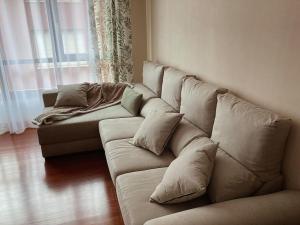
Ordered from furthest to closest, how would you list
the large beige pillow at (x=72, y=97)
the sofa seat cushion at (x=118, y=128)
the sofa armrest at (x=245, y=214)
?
the large beige pillow at (x=72, y=97), the sofa seat cushion at (x=118, y=128), the sofa armrest at (x=245, y=214)

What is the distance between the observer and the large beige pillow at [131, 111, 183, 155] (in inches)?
81.5

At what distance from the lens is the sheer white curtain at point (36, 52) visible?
11.7 ft

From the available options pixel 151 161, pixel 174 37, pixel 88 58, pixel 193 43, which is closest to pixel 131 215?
pixel 151 161

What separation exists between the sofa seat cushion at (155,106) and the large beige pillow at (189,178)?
3.24 ft

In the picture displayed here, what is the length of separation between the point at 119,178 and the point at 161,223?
0.65 metres

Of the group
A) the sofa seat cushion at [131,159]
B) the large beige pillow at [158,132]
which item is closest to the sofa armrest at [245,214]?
the sofa seat cushion at [131,159]

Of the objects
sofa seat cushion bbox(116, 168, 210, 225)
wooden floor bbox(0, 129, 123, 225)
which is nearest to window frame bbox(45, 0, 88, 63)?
wooden floor bbox(0, 129, 123, 225)

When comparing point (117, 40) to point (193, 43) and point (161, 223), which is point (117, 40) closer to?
point (193, 43)

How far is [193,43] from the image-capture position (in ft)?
8.47

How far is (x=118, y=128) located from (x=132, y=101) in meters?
0.53

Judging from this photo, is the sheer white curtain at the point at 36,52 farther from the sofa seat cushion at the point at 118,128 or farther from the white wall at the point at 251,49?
the white wall at the point at 251,49

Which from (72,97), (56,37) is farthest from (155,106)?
(56,37)

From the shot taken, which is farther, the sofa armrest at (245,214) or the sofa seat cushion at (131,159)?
the sofa seat cushion at (131,159)

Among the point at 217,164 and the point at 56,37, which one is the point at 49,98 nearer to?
the point at 56,37
